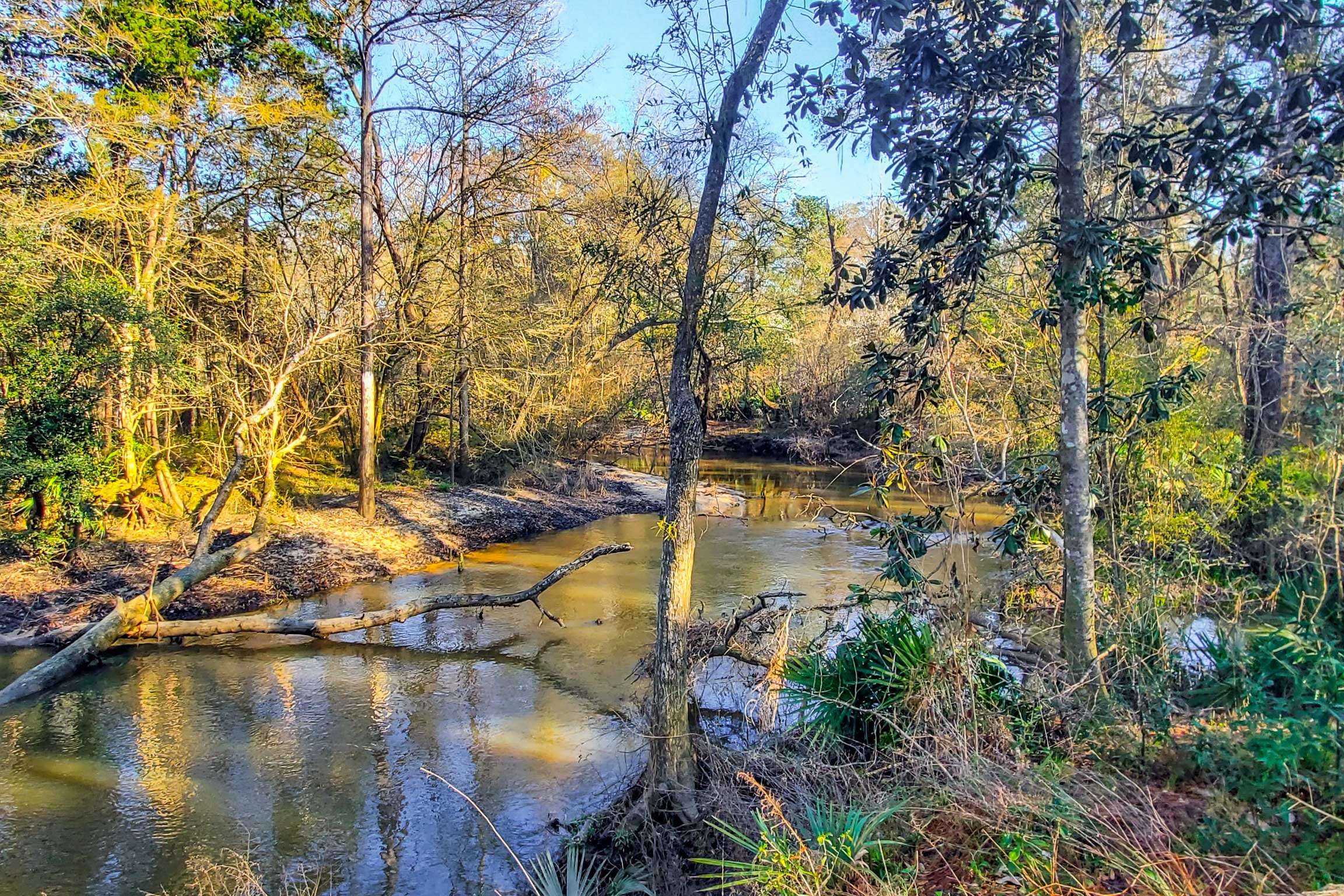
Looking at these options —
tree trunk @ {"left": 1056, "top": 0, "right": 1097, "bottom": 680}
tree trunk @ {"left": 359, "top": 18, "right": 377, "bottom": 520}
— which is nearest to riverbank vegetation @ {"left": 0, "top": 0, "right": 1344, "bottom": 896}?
tree trunk @ {"left": 1056, "top": 0, "right": 1097, "bottom": 680}

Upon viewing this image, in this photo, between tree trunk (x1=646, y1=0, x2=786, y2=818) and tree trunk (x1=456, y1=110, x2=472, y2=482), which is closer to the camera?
tree trunk (x1=646, y1=0, x2=786, y2=818)

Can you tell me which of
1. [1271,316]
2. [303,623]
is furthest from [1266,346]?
[303,623]

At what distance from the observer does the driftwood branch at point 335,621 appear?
376 inches

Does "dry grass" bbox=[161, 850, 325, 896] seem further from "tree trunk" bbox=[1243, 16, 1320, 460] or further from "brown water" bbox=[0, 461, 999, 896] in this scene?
"tree trunk" bbox=[1243, 16, 1320, 460]

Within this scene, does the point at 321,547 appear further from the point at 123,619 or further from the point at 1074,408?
the point at 1074,408

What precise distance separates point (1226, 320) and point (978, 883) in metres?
5.74

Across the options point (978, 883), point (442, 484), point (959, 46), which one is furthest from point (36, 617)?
point (959, 46)

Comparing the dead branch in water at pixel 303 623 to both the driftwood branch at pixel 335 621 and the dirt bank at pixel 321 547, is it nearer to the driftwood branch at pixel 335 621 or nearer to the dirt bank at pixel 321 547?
the driftwood branch at pixel 335 621

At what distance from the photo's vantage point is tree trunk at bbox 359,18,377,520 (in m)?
14.9

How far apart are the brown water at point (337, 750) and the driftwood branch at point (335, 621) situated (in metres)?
0.27

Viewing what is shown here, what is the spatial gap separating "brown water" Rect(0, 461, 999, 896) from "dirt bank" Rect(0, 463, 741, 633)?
3.28ft

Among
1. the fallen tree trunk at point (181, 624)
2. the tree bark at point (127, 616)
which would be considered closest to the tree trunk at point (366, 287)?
the tree bark at point (127, 616)

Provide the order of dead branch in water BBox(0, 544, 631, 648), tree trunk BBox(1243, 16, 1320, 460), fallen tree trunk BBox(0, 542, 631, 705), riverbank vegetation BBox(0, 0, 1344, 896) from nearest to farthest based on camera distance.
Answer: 1. riverbank vegetation BBox(0, 0, 1344, 896)
2. tree trunk BBox(1243, 16, 1320, 460)
3. fallen tree trunk BBox(0, 542, 631, 705)
4. dead branch in water BBox(0, 544, 631, 648)

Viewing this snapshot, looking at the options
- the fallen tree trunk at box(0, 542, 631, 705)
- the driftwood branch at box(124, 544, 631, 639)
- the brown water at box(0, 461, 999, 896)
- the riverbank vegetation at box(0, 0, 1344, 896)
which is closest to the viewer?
the riverbank vegetation at box(0, 0, 1344, 896)
